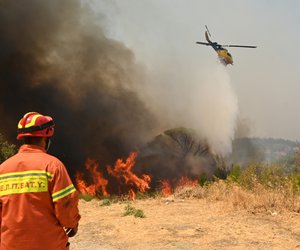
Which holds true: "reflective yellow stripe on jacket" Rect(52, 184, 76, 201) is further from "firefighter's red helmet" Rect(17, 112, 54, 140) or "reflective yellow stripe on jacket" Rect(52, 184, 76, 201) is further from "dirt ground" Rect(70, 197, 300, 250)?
"dirt ground" Rect(70, 197, 300, 250)

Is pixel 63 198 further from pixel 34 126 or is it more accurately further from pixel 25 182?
pixel 34 126

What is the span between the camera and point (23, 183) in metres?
3.03

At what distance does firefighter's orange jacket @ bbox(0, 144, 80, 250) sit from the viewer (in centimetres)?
299

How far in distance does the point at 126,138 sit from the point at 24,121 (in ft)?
79.4

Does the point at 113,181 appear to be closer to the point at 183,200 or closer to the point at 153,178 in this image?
the point at 153,178

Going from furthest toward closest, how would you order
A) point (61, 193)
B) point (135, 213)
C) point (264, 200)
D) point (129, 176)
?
point (129, 176) < point (135, 213) < point (264, 200) < point (61, 193)

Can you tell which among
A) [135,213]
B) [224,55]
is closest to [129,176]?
[224,55]

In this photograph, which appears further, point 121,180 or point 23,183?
point 121,180

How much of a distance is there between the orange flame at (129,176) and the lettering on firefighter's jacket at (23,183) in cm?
1962

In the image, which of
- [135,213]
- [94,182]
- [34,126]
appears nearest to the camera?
[34,126]

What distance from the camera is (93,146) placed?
26.3 meters

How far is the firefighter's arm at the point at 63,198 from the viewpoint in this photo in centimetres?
297

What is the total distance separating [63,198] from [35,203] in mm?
231

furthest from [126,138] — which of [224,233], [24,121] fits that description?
[24,121]
